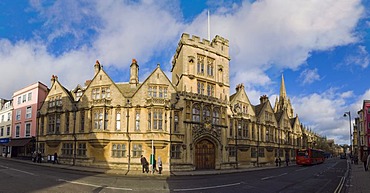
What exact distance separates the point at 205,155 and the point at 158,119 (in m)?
8.22

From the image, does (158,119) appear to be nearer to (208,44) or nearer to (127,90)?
(127,90)

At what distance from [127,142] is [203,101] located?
10.8 m

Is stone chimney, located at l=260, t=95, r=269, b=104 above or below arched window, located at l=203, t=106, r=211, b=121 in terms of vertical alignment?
above

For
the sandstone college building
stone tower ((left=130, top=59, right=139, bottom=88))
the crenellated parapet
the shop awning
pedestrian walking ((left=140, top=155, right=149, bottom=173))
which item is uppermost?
the crenellated parapet

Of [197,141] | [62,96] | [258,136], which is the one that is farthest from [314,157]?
[62,96]

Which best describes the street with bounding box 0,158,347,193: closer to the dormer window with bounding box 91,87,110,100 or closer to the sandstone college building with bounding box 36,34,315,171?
the sandstone college building with bounding box 36,34,315,171

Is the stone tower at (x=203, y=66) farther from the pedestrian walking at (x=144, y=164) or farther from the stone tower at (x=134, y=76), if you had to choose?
the pedestrian walking at (x=144, y=164)

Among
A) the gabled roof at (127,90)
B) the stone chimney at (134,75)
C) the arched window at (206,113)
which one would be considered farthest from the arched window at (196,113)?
the stone chimney at (134,75)

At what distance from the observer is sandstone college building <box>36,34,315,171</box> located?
3094cm

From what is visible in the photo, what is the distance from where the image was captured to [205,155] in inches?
1356

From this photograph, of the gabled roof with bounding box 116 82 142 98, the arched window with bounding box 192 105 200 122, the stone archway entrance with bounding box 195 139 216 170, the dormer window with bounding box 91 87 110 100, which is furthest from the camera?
the arched window with bounding box 192 105 200 122

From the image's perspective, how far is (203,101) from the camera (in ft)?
113

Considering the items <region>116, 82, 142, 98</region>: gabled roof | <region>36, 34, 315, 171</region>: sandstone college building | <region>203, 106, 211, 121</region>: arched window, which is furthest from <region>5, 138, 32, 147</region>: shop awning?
<region>203, 106, 211, 121</region>: arched window

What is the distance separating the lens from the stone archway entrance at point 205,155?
33.7m
